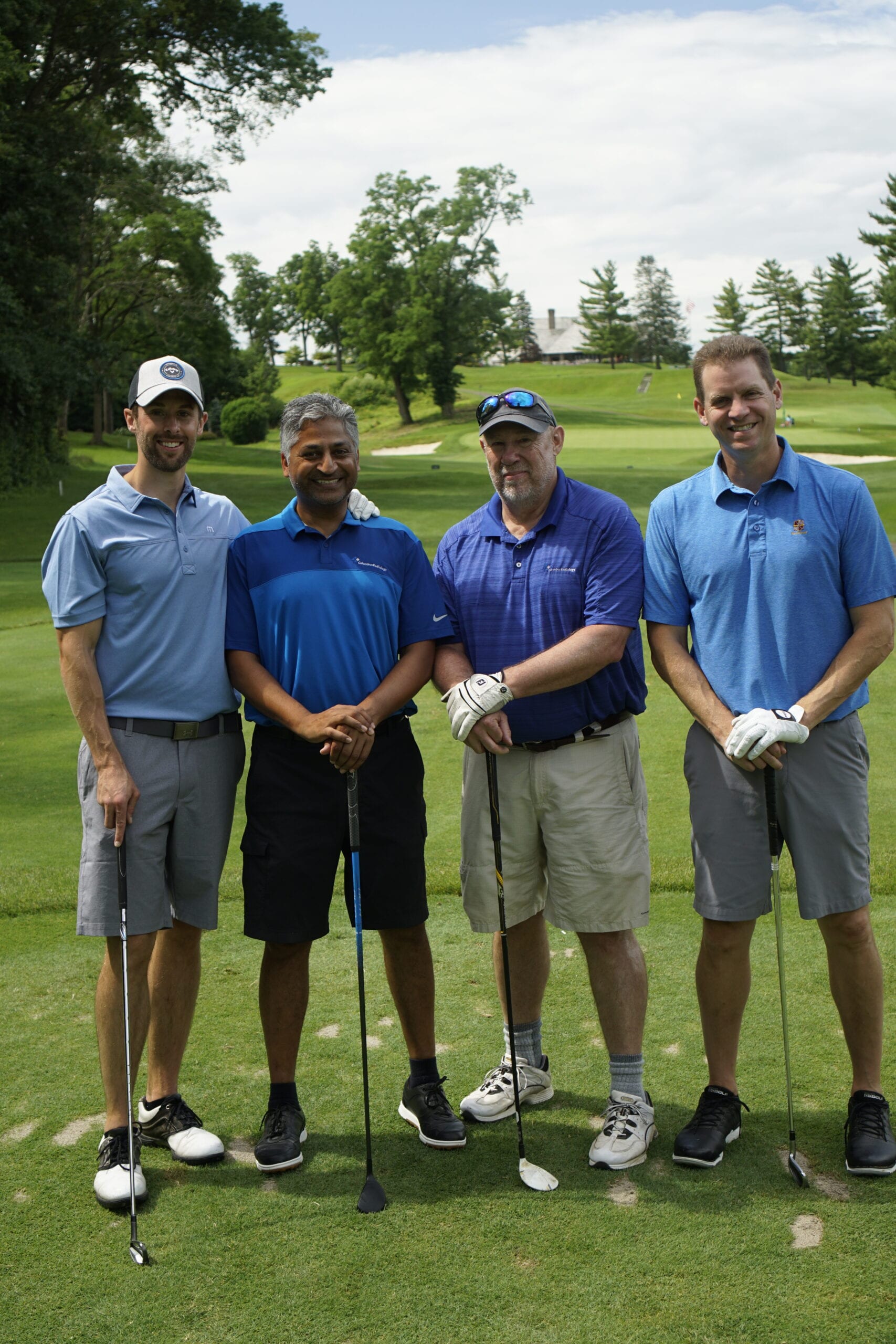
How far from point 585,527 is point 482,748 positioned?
28.5 inches

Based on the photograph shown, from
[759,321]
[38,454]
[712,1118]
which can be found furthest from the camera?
[759,321]

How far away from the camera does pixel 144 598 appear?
11.7 ft

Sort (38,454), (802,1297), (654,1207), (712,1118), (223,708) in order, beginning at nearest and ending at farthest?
1. (802,1297)
2. (654,1207)
3. (712,1118)
4. (223,708)
5. (38,454)

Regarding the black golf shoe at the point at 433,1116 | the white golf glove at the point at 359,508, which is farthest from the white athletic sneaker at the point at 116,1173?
the white golf glove at the point at 359,508

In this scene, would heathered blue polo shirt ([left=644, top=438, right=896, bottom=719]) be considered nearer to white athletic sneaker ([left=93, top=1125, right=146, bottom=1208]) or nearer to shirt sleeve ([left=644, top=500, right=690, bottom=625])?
shirt sleeve ([left=644, top=500, right=690, bottom=625])

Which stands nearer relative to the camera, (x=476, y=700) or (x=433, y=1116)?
(x=476, y=700)

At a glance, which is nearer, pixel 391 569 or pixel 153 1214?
pixel 153 1214

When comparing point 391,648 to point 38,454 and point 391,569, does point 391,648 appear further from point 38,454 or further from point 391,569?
point 38,454

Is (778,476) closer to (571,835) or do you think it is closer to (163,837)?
(571,835)

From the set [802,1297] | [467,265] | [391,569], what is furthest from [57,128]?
[467,265]

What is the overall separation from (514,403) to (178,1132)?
236 centimetres

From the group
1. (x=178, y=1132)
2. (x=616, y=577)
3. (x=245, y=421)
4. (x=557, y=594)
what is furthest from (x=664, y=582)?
(x=245, y=421)

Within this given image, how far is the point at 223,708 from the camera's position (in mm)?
3674

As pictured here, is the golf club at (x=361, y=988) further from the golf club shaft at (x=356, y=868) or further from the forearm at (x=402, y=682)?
the forearm at (x=402, y=682)
